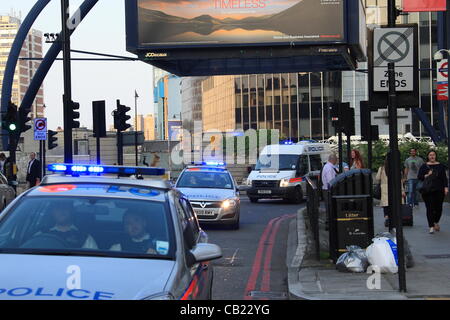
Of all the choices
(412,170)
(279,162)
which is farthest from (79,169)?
(279,162)

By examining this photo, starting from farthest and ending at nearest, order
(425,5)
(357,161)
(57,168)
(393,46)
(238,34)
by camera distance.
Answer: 1. (238,34)
2. (425,5)
3. (357,161)
4. (393,46)
5. (57,168)

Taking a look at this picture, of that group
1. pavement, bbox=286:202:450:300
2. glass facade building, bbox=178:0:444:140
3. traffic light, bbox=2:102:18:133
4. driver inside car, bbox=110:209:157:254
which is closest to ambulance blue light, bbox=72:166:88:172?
driver inside car, bbox=110:209:157:254

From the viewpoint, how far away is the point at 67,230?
586cm

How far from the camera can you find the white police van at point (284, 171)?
102 feet

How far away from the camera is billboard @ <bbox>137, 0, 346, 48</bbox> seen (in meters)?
27.2

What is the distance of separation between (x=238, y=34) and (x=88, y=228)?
21953mm

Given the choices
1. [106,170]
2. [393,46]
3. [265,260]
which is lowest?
[265,260]

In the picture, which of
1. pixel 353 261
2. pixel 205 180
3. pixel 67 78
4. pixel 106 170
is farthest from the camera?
pixel 205 180

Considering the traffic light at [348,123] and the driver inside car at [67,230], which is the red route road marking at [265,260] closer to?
the traffic light at [348,123]

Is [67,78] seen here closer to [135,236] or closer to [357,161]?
[357,161]

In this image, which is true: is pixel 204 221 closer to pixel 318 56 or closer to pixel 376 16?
pixel 318 56

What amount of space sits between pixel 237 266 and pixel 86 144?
4676cm

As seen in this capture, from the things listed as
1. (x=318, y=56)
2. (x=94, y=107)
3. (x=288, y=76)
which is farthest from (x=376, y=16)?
(x=94, y=107)

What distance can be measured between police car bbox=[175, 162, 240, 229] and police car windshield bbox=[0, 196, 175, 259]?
13.6 m
